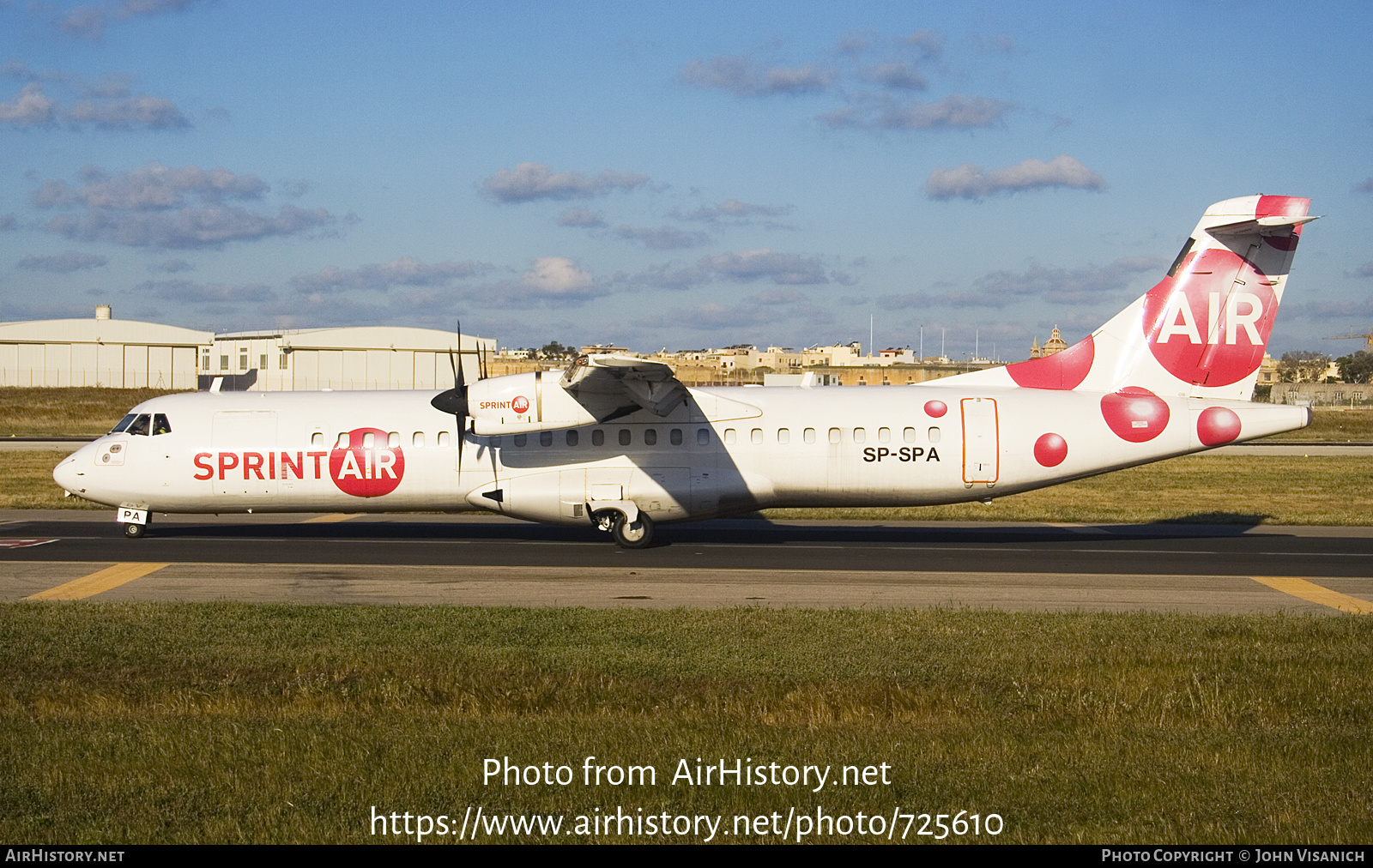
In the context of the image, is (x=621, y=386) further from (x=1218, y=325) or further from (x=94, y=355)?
(x=94, y=355)

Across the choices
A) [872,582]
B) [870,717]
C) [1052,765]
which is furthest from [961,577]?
[1052,765]

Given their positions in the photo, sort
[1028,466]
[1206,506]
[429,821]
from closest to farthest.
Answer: [429,821] → [1028,466] → [1206,506]

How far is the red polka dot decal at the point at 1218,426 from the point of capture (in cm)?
1972

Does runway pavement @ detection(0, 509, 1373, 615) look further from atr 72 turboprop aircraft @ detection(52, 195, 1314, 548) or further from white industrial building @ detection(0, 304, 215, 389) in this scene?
white industrial building @ detection(0, 304, 215, 389)

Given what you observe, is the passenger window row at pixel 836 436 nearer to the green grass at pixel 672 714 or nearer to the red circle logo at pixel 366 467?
the red circle logo at pixel 366 467

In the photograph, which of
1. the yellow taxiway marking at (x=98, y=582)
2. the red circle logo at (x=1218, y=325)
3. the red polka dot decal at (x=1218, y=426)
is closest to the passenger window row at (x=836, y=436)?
the red polka dot decal at (x=1218, y=426)

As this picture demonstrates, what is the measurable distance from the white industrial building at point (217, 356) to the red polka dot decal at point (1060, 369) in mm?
49644

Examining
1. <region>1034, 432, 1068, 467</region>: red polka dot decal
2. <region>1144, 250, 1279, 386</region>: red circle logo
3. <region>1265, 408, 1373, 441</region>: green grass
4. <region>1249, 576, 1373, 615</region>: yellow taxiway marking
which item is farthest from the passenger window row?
<region>1265, 408, 1373, 441</region>: green grass

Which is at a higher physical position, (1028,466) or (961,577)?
(1028,466)

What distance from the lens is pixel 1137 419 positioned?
20000mm

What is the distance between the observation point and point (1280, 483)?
34156 mm

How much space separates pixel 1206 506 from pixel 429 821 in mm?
27338

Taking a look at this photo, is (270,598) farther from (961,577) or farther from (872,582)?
(961,577)

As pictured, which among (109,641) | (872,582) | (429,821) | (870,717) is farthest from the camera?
(872,582)
